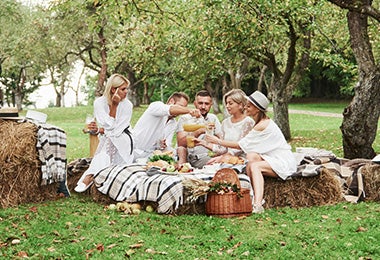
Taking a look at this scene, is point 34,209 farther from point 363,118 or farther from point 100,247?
point 363,118

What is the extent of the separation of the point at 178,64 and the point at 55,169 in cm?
1235

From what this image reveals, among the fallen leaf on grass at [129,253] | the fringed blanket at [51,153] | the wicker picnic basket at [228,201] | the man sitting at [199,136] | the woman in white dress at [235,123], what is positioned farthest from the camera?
the man sitting at [199,136]

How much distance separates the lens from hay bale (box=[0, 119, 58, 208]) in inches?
276

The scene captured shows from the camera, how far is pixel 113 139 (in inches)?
313

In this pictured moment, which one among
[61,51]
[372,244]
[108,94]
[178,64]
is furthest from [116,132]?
[61,51]

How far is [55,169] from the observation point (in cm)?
748

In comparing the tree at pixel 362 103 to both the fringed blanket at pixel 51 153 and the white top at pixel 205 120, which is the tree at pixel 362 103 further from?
the fringed blanket at pixel 51 153

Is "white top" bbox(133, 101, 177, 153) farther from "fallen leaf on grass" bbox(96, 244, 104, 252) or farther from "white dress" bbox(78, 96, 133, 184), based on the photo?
"fallen leaf on grass" bbox(96, 244, 104, 252)

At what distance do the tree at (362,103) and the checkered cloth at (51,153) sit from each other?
17.3 feet

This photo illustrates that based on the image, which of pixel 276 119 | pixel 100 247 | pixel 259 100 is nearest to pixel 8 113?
pixel 100 247

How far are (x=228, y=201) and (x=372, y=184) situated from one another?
237 cm

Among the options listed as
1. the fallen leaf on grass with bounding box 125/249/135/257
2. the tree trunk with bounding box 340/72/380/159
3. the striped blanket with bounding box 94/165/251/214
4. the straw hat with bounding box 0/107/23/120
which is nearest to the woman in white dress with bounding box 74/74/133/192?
the striped blanket with bounding box 94/165/251/214

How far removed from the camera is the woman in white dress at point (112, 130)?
7871mm

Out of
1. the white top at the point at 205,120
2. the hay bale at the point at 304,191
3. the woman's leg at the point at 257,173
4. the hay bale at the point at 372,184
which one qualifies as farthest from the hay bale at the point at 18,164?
the hay bale at the point at 372,184
